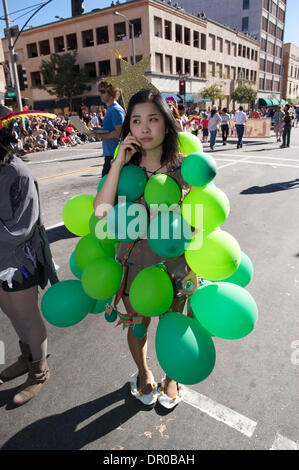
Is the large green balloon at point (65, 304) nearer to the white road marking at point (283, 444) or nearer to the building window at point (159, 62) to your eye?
the white road marking at point (283, 444)

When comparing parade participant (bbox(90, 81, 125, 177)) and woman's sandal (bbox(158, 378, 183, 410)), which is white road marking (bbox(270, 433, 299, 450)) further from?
parade participant (bbox(90, 81, 125, 177))

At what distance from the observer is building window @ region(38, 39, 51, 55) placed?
133ft

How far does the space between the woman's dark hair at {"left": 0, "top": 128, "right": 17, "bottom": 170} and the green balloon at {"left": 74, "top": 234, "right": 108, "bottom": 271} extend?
67cm

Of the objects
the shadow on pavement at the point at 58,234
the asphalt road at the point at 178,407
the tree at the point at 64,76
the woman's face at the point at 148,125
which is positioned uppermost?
the tree at the point at 64,76

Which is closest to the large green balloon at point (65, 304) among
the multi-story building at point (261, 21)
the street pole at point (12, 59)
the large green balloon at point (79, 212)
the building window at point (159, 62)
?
the large green balloon at point (79, 212)

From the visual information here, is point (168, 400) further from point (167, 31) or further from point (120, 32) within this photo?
point (120, 32)

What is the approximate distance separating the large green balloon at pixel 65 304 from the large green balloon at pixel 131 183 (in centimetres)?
61

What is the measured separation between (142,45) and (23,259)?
1462 inches

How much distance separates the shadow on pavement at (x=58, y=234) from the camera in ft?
16.8

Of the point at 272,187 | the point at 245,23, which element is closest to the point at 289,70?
the point at 245,23

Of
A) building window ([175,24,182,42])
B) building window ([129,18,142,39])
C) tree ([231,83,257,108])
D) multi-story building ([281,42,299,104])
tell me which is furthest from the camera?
multi-story building ([281,42,299,104])

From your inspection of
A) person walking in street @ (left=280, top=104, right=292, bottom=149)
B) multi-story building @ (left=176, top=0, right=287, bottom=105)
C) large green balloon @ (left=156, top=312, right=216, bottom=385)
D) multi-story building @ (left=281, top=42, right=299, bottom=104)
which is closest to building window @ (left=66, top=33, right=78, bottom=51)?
multi-story building @ (left=176, top=0, right=287, bottom=105)

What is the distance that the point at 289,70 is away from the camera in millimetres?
64812
